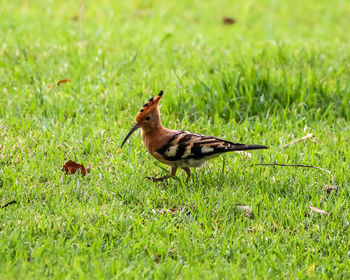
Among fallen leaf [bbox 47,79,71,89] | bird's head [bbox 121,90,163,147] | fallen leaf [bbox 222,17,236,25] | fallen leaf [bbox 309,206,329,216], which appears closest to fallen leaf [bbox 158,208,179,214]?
bird's head [bbox 121,90,163,147]

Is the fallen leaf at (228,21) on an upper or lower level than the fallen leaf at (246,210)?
upper

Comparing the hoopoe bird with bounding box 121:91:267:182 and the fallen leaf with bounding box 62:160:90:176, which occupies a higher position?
the hoopoe bird with bounding box 121:91:267:182

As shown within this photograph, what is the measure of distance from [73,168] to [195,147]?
1.06 m

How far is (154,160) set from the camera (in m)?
5.17

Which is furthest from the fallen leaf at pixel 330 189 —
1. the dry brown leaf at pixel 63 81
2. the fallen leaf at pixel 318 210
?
the dry brown leaf at pixel 63 81

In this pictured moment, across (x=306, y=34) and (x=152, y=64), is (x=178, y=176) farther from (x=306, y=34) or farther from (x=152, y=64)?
(x=306, y=34)

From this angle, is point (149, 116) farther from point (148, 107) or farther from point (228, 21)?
point (228, 21)

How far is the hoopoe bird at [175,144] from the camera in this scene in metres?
4.52

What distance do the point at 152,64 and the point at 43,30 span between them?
6.18 feet

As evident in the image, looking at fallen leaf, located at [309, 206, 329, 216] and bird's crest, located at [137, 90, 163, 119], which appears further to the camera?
bird's crest, located at [137, 90, 163, 119]

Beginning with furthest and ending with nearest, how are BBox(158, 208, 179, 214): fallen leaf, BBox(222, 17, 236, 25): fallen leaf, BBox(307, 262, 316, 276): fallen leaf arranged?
BBox(222, 17, 236, 25): fallen leaf < BBox(158, 208, 179, 214): fallen leaf < BBox(307, 262, 316, 276): fallen leaf

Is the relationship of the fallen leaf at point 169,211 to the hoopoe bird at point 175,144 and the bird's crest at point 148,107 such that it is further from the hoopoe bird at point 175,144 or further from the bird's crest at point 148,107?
the bird's crest at point 148,107

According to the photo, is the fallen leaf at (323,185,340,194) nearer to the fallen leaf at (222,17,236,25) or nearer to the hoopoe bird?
the hoopoe bird

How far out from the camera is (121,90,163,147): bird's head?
181 inches
